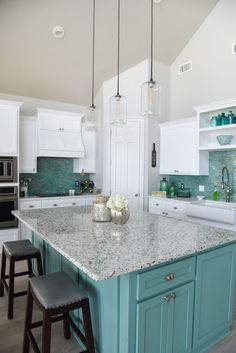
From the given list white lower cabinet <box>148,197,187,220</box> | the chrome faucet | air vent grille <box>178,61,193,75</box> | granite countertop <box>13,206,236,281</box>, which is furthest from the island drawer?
air vent grille <box>178,61,193,75</box>

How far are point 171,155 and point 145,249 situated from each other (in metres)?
3.34

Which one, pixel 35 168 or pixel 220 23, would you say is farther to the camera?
pixel 35 168

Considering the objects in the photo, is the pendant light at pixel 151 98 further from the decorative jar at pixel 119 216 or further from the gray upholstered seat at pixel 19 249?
the gray upholstered seat at pixel 19 249

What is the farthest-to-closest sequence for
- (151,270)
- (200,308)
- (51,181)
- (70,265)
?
(51,181), (70,265), (200,308), (151,270)

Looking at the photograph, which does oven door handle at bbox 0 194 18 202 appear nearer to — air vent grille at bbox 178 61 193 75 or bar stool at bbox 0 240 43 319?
bar stool at bbox 0 240 43 319

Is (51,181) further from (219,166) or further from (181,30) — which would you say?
(181,30)

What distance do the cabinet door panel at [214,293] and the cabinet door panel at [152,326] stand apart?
0.36 metres

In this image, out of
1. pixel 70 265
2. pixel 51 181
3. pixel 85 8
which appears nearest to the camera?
pixel 70 265

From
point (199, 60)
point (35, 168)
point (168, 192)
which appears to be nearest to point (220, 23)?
point (199, 60)

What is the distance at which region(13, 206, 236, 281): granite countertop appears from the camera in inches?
56.3

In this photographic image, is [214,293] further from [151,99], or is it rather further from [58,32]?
[58,32]

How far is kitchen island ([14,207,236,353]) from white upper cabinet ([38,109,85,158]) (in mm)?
2927

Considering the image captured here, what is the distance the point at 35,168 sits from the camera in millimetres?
4949

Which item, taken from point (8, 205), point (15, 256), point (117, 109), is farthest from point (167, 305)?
point (8, 205)
